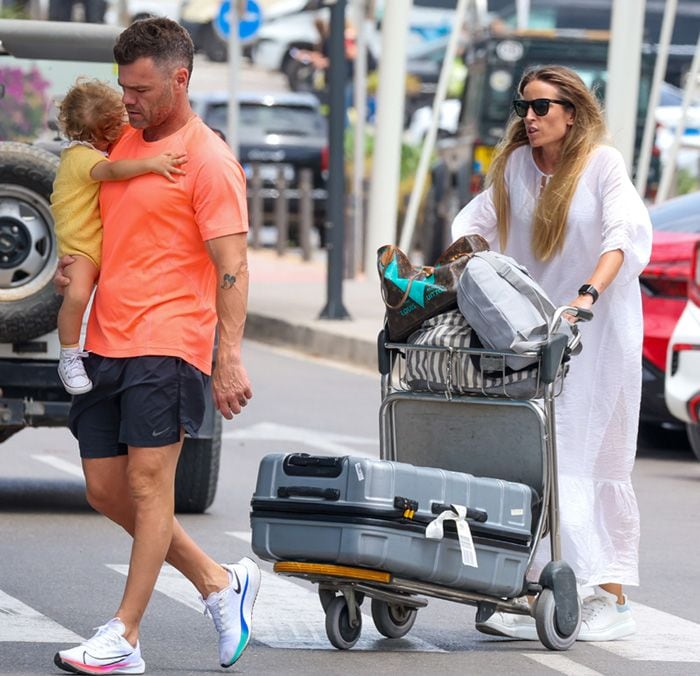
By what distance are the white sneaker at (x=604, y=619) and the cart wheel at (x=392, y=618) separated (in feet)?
1.78

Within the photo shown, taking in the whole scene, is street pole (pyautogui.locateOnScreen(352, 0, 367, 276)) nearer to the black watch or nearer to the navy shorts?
the black watch

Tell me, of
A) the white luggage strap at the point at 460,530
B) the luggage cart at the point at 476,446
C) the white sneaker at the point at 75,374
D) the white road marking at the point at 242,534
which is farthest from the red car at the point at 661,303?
the white sneaker at the point at 75,374

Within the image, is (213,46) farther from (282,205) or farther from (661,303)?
(661,303)

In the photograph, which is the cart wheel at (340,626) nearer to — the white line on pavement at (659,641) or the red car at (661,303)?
the white line on pavement at (659,641)

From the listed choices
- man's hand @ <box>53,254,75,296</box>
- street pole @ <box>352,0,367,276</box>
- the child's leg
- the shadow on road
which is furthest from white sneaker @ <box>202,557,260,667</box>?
street pole @ <box>352,0,367,276</box>

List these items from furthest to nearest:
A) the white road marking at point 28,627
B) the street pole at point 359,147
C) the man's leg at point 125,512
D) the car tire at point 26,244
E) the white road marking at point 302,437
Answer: the street pole at point 359,147
the white road marking at point 302,437
the car tire at point 26,244
the white road marking at point 28,627
the man's leg at point 125,512

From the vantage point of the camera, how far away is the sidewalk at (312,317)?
1692 cm

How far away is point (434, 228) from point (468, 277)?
19.3 m

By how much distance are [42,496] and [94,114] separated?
3.95 metres

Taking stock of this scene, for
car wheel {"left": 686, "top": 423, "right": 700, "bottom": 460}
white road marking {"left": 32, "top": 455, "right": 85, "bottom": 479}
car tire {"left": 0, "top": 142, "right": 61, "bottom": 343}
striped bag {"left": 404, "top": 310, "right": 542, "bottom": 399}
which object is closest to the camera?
striped bag {"left": 404, "top": 310, "right": 542, "bottom": 399}

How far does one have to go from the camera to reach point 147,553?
6.04 meters

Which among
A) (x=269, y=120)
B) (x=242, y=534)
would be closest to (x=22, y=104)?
(x=242, y=534)

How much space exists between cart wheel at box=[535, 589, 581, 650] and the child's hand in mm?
1666

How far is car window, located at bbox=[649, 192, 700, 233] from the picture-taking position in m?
12.1
